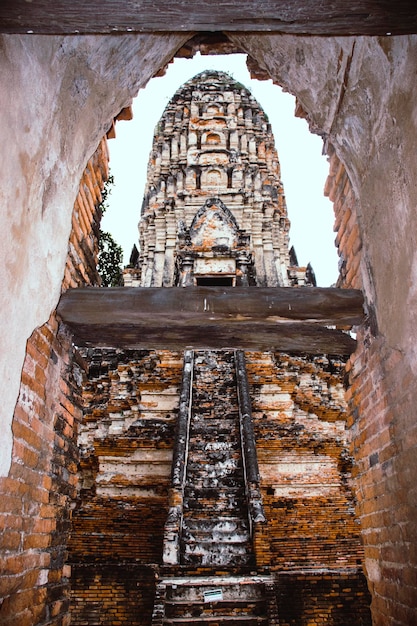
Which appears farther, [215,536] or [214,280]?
[214,280]

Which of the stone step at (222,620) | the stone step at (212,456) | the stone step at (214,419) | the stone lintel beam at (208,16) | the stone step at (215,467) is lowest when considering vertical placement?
the stone step at (222,620)

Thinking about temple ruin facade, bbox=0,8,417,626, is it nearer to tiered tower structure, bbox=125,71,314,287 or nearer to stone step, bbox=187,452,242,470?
stone step, bbox=187,452,242,470

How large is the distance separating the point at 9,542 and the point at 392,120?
138 inches

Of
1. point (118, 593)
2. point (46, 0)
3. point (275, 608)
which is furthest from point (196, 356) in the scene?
Result: point (46, 0)

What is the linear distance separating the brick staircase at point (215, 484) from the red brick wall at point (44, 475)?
2.57m

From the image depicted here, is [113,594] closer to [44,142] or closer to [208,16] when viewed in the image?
[44,142]

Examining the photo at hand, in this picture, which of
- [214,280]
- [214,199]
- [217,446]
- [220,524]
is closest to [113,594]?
[220,524]

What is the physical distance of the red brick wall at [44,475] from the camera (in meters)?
2.94

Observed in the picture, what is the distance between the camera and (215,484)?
7211mm

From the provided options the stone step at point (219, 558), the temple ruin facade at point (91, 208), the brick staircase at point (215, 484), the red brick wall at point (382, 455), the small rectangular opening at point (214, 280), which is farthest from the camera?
the small rectangular opening at point (214, 280)

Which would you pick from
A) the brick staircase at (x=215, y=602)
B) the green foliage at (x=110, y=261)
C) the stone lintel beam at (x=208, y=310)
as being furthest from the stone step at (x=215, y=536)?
the green foliage at (x=110, y=261)

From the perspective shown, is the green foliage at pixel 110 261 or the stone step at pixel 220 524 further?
the green foliage at pixel 110 261

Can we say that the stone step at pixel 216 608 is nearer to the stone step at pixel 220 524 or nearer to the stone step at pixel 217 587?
the stone step at pixel 217 587

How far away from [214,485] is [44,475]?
4.17m
